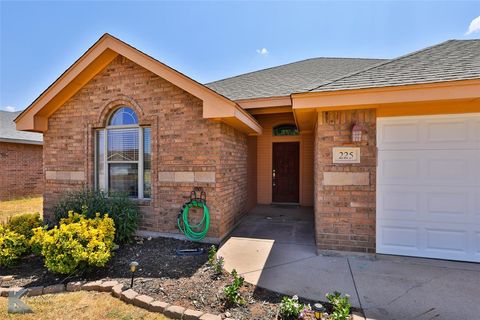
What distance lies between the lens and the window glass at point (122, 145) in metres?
5.36

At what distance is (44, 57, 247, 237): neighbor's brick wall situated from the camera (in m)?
4.81

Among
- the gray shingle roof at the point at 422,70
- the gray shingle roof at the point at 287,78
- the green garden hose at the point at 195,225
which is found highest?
the gray shingle roof at the point at 287,78

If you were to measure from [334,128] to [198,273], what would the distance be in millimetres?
3408

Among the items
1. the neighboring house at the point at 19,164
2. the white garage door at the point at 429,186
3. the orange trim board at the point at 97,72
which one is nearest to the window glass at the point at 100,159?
the orange trim board at the point at 97,72

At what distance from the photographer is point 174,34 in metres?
7.20

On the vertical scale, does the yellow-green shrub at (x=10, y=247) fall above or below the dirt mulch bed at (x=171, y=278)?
above

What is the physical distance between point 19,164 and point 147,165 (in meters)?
10.5

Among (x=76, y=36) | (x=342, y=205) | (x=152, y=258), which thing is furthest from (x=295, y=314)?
(x=76, y=36)

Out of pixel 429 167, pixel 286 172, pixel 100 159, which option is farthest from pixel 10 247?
pixel 286 172

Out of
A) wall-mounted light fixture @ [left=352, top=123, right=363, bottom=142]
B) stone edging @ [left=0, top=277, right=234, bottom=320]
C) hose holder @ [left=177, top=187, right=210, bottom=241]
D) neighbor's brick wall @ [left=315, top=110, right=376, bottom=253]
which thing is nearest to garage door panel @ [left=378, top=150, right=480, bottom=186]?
neighbor's brick wall @ [left=315, top=110, right=376, bottom=253]

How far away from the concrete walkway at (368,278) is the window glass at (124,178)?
268 cm

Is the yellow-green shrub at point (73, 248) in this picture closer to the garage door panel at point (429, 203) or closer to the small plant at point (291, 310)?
the small plant at point (291, 310)

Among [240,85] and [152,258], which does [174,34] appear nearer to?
[240,85]

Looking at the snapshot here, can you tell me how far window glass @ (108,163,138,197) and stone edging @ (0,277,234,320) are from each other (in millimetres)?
2346
